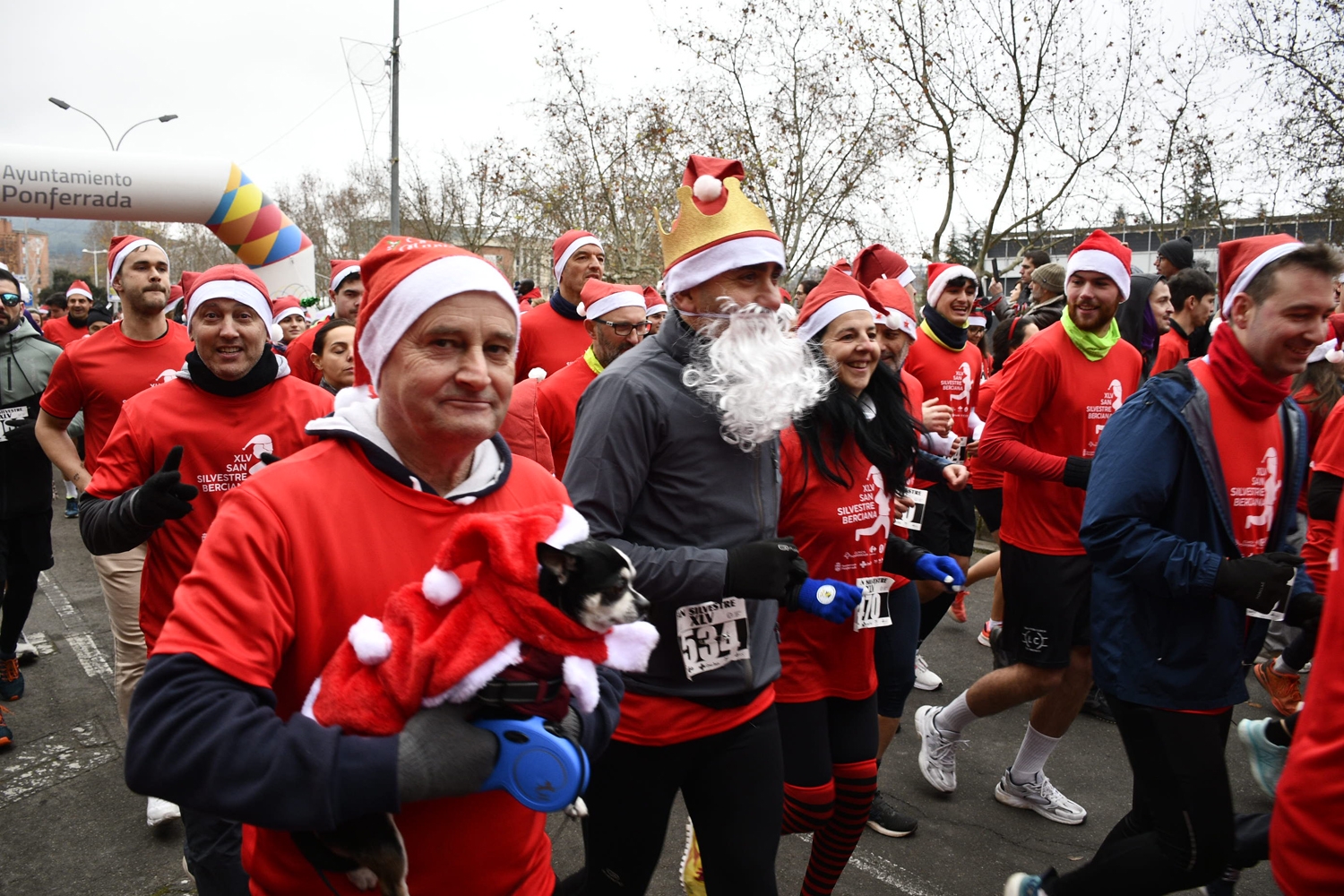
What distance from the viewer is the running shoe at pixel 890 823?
4.04m

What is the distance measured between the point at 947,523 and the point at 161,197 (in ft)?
→ 41.1

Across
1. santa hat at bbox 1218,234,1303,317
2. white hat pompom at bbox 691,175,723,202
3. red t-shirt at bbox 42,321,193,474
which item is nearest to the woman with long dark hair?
white hat pompom at bbox 691,175,723,202

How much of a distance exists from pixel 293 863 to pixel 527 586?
70 cm

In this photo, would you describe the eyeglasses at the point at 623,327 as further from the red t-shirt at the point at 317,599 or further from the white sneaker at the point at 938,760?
the red t-shirt at the point at 317,599

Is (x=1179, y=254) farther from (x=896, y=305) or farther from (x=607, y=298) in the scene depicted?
(x=607, y=298)

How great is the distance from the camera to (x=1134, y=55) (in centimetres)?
1493

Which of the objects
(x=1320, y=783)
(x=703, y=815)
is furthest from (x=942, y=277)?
(x=1320, y=783)

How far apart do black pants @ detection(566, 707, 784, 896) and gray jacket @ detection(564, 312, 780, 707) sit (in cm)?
17

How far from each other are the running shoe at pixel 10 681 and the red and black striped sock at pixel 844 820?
16.3ft

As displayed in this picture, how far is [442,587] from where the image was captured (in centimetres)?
144

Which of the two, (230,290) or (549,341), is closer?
(230,290)

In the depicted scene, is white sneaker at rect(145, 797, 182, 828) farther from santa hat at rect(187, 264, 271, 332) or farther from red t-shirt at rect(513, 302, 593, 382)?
red t-shirt at rect(513, 302, 593, 382)

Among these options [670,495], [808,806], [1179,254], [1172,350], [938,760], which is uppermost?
[1179,254]

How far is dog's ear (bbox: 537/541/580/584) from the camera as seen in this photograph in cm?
142
